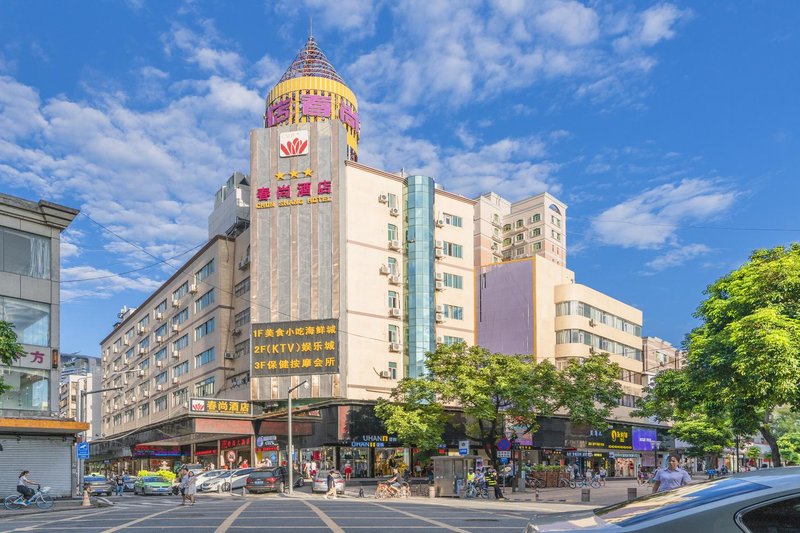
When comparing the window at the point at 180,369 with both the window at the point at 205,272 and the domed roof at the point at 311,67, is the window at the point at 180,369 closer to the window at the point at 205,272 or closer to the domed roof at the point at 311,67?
the window at the point at 205,272

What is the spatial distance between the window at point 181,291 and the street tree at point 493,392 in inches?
1280

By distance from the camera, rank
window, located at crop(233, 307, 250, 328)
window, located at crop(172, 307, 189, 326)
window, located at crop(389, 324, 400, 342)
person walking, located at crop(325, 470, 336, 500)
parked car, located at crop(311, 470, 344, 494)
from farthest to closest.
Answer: window, located at crop(172, 307, 189, 326)
window, located at crop(233, 307, 250, 328)
window, located at crop(389, 324, 400, 342)
parked car, located at crop(311, 470, 344, 494)
person walking, located at crop(325, 470, 336, 500)

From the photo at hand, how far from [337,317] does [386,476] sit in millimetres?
12127

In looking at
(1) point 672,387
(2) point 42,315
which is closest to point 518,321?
(1) point 672,387

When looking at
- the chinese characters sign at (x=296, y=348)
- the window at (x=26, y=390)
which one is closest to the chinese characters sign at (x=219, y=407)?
the chinese characters sign at (x=296, y=348)

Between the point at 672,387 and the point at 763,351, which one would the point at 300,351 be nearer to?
the point at 672,387

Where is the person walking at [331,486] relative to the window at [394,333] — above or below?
below

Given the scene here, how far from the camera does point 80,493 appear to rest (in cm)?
3797

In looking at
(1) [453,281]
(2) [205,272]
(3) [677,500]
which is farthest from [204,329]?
(3) [677,500]

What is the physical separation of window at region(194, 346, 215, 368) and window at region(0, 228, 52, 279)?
29.9m

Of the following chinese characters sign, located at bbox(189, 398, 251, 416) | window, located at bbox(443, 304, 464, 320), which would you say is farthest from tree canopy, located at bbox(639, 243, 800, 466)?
chinese characters sign, located at bbox(189, 398, 251, 416)

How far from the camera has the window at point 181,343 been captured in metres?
73.2

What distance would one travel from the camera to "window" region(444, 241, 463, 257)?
2432 inches

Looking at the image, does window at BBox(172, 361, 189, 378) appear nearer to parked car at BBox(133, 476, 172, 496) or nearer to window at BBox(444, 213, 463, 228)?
parked car at BBox(133, 476, 172, 496)
